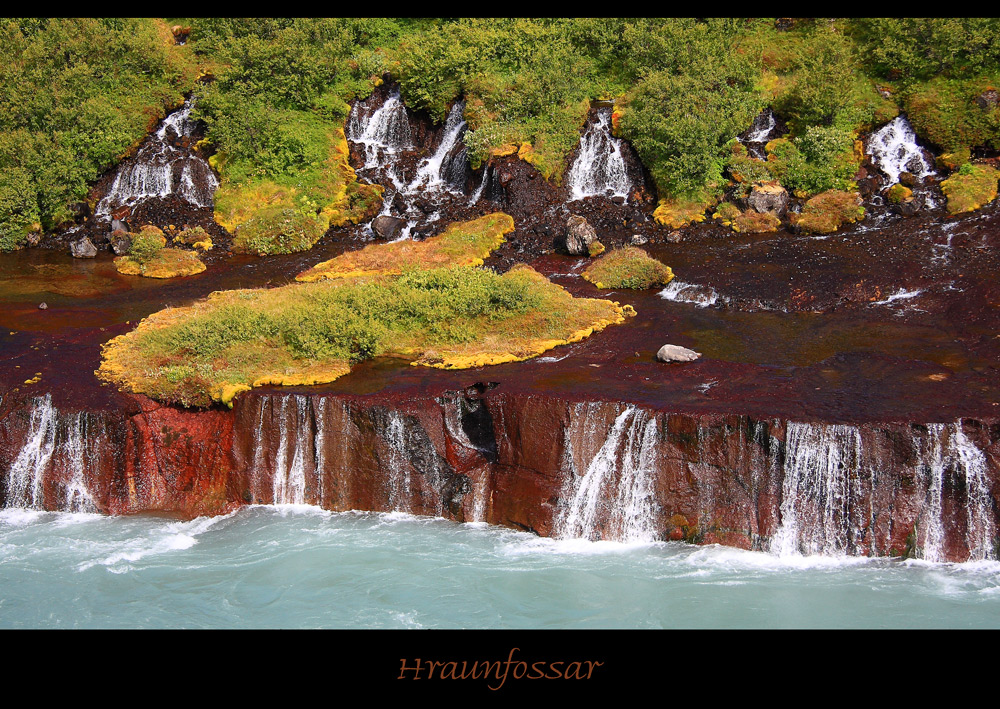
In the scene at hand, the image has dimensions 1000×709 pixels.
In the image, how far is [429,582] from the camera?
13500 mm

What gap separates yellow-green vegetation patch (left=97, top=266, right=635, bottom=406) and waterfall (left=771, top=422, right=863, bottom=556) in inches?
212

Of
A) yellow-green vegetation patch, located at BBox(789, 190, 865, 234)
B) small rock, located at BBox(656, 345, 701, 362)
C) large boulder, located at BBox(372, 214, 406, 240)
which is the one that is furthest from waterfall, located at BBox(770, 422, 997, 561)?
large boulder, located at BBox(372, 214, 406, 240)

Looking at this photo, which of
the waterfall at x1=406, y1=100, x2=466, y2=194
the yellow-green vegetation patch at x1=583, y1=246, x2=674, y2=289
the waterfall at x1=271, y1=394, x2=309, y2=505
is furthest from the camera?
the waterfall at x1=406, y1=100, x2=466, y2=194

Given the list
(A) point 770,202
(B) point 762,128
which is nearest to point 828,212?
(A) point 770,202

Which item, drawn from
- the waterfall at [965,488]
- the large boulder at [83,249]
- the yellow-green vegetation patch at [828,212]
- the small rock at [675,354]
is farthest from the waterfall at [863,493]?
the large boulder at [83,249]

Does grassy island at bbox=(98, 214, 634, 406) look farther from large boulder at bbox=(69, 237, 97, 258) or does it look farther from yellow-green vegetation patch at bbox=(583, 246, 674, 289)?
large boulder at bbox=(69, 237, 97, 258)

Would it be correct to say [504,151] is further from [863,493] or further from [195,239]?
[863,493]

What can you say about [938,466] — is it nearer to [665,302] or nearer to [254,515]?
[665,302]

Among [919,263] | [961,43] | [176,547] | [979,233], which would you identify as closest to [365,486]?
[176,547]

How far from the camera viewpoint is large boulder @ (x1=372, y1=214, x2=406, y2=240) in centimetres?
2489

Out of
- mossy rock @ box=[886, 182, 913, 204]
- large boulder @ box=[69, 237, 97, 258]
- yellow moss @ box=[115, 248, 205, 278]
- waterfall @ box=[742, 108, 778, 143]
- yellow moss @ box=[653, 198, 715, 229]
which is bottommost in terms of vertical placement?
yellow moss @ box=[115, 248, 205, 278]

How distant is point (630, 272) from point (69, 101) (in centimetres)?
1952

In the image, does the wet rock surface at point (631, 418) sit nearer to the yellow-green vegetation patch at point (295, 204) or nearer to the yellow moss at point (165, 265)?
the yellow moss at point (165, 265)

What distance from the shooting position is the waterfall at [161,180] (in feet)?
87.5
